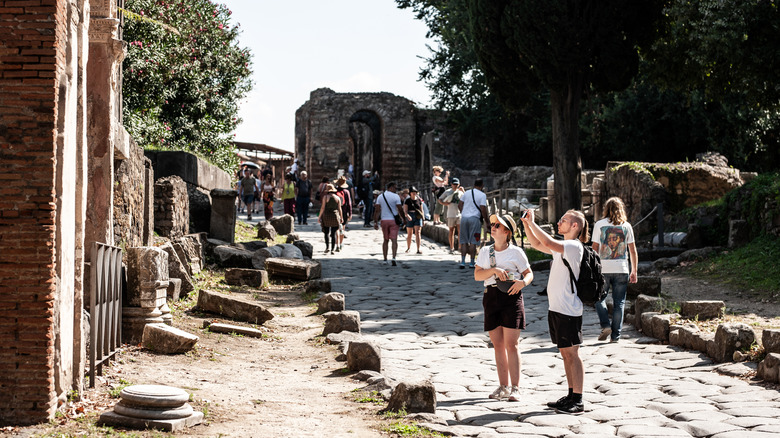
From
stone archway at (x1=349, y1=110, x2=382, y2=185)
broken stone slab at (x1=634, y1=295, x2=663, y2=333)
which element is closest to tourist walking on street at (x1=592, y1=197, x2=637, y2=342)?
broken stone slab at (x1=634, y1=295, x2=663, y2=333)

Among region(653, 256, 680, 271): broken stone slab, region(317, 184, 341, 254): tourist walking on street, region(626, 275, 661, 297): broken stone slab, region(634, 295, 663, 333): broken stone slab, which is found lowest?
region(634, 295, 663, 333): broken stone slab

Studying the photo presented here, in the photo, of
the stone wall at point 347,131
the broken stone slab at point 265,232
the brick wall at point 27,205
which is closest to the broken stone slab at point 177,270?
the brick wall at point 27,205

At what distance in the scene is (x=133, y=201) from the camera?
9.45 meters

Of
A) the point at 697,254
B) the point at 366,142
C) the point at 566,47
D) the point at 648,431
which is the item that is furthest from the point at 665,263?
the point at 366,142

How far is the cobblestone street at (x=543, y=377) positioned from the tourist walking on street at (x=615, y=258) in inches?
A: 9.0

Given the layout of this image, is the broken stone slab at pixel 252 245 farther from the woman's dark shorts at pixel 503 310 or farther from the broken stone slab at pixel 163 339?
the woman's dark shorts at pixel 503 310

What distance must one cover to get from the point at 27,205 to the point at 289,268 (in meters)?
8.04

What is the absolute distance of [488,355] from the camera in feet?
27.4

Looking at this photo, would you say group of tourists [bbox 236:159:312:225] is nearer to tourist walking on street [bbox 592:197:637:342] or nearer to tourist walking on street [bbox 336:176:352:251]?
tourist walking on street [bbox 336:176:352:251]

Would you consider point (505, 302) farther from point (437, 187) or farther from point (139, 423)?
point (437, 187)

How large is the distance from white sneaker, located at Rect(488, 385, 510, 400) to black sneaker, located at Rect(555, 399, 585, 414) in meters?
0.52

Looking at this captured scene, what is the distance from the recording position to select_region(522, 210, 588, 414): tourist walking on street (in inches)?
233

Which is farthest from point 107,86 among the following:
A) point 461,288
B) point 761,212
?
point 761,212

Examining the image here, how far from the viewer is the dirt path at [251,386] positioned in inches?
211
